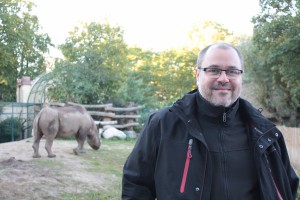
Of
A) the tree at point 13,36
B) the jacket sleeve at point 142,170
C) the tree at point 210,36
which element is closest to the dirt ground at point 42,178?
the tree at point 13,36

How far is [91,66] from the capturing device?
24016 millimetres

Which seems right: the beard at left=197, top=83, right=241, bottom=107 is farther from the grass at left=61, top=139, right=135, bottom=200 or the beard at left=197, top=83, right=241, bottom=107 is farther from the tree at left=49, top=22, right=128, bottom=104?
the tree at left=49, top=22, right=128, bottom=104

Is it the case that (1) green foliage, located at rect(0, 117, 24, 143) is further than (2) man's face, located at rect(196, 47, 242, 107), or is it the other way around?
(1) green foliage, located at rect(0, 117, 24, 143)

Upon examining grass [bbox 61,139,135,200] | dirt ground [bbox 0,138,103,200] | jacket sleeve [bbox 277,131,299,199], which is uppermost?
jacket sleeve [bbox 277,131,299,199]

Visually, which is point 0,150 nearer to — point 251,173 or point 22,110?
point 22,110

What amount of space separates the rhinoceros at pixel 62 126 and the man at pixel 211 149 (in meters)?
9.43

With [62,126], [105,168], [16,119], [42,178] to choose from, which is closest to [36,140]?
[62,126]

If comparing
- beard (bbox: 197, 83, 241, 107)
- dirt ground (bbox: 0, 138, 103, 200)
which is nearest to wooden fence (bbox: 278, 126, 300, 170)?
dirt ground (bbox: 0, 138, 103, 200)

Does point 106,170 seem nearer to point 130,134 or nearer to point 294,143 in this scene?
point 294,143

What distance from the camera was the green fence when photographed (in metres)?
20.3

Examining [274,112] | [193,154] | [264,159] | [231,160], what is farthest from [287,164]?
[274,112]

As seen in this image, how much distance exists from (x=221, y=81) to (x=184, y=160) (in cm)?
58

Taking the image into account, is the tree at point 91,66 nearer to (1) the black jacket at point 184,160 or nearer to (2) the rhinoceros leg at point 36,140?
(2) the rhinoceros leg at point 36,140

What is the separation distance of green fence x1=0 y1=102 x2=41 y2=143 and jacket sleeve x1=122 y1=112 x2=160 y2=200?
60.8 feet
